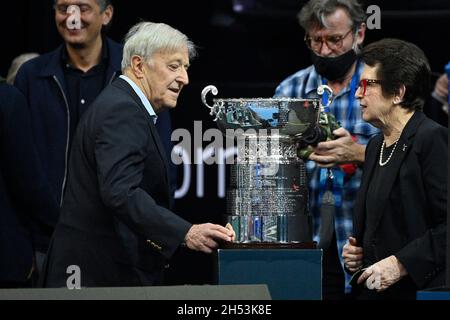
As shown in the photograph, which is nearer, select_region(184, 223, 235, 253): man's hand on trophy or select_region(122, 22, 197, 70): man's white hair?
select_region(184, 223, 235, 253): man's hand on trophy

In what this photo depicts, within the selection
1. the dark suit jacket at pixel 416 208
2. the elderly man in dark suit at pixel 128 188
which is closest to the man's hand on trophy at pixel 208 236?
the elderly man in dark suit at pixel 128 188

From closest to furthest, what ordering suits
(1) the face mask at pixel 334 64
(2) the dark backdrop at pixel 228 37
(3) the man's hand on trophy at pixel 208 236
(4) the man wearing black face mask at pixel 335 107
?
(3) the man's hand on trophy at pixel 208 236
(4) the man wearing black face mask at pixel 335 107
(1) the face mask at pixel 334 64
(2) the dark backdrop at pixel 228 37

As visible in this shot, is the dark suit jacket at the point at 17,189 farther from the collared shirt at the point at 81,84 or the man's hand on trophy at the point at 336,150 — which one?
the man's hand on trophy at the point at 336,150

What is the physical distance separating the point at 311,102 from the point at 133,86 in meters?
0.58

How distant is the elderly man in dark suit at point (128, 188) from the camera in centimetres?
391

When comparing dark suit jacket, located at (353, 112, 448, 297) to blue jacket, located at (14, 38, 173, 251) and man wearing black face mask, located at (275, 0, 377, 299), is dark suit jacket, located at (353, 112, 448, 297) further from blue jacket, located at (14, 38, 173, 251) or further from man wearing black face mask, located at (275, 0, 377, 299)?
blue jacket, located at (14, 38, 173, 251)

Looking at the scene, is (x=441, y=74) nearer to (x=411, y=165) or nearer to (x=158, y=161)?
(x=411, y=165)

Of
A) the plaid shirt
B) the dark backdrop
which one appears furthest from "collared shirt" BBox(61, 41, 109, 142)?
the dark backdrop

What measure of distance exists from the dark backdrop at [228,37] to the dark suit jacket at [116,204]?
210 cm

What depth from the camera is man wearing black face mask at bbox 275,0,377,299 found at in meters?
4.80

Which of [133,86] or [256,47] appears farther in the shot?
[256,47]

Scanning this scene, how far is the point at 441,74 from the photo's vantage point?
605cm

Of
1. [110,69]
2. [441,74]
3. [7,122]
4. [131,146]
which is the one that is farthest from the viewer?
[441,74]
